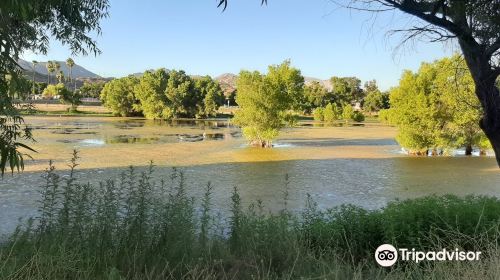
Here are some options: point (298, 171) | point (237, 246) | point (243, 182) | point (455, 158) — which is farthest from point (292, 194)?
point (455, 158)

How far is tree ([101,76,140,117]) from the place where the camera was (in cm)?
7544

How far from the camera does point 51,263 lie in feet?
8.60

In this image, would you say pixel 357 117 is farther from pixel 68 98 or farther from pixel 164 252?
pixel 164 252

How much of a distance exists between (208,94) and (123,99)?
1524cm

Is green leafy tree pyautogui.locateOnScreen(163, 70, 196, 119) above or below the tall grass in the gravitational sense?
above

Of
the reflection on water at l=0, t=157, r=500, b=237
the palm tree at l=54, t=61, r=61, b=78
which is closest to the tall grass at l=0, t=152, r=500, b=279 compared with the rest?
the reflection on water at l=0, t=157, r=500, b=237

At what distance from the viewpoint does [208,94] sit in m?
73.2

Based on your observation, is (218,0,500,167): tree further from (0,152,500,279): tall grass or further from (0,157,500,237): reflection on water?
(0,157,500,237): reflection on water

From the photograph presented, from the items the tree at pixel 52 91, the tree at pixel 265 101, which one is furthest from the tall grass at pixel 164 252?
the tree at pixel 52 91

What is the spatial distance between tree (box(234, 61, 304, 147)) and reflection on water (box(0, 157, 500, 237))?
8.17m

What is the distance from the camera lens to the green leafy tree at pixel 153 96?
2766 inches

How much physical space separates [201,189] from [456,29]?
34.7 feet

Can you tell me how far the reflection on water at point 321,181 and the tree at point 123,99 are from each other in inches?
2374

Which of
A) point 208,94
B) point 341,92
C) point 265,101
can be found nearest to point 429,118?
point 265,101
